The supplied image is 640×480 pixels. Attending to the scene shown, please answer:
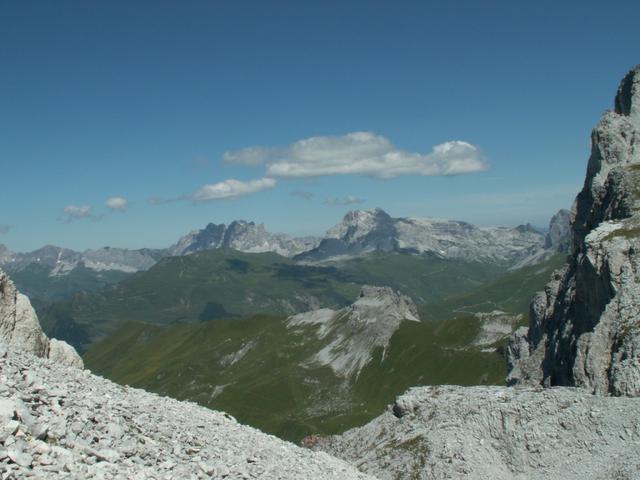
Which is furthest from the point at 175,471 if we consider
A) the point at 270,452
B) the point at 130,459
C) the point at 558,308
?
the point at 558,308

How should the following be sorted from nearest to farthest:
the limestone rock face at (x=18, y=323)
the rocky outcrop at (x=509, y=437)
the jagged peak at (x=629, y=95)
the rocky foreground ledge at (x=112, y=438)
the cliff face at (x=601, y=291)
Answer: the rocky foreground ledge at (x=112, y=438) < the limestone rock face at (x=18, y=323) < the rocky outcrop at (x=509, y=437) < the cliff face at (x=601, y=291) < the jagged peak at (x=629, y=95)

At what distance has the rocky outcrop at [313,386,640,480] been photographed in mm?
51906

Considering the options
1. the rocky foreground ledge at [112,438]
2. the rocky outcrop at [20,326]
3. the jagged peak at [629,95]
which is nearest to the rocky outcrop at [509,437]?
the rocky foreground ledge at [112,438]

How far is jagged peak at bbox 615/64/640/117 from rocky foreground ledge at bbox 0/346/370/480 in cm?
12543

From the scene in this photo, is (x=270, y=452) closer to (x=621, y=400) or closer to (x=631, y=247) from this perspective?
(x=621, y=400)

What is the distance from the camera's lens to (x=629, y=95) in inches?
5487

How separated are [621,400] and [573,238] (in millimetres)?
85989

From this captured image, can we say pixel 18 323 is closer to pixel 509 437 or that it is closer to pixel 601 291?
pixel 509 437

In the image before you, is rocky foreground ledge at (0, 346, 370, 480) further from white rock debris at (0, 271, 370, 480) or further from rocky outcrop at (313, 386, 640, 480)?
rocky outcrop at (313, 386, 640, 480)

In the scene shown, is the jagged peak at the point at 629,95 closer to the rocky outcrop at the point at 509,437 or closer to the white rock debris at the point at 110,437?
the rocky outcrop at the point at 509,437

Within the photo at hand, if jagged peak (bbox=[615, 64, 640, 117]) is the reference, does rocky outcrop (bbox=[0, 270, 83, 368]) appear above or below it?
below

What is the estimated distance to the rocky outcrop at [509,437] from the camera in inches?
2044

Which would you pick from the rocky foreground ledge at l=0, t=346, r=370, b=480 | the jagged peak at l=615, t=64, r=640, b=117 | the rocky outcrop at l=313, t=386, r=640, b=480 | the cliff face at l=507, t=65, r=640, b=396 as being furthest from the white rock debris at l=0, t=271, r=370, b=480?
the jagged peak at l=615, t=64, r=640, b=117

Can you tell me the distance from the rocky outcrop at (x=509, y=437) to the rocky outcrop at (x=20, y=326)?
34614mm
